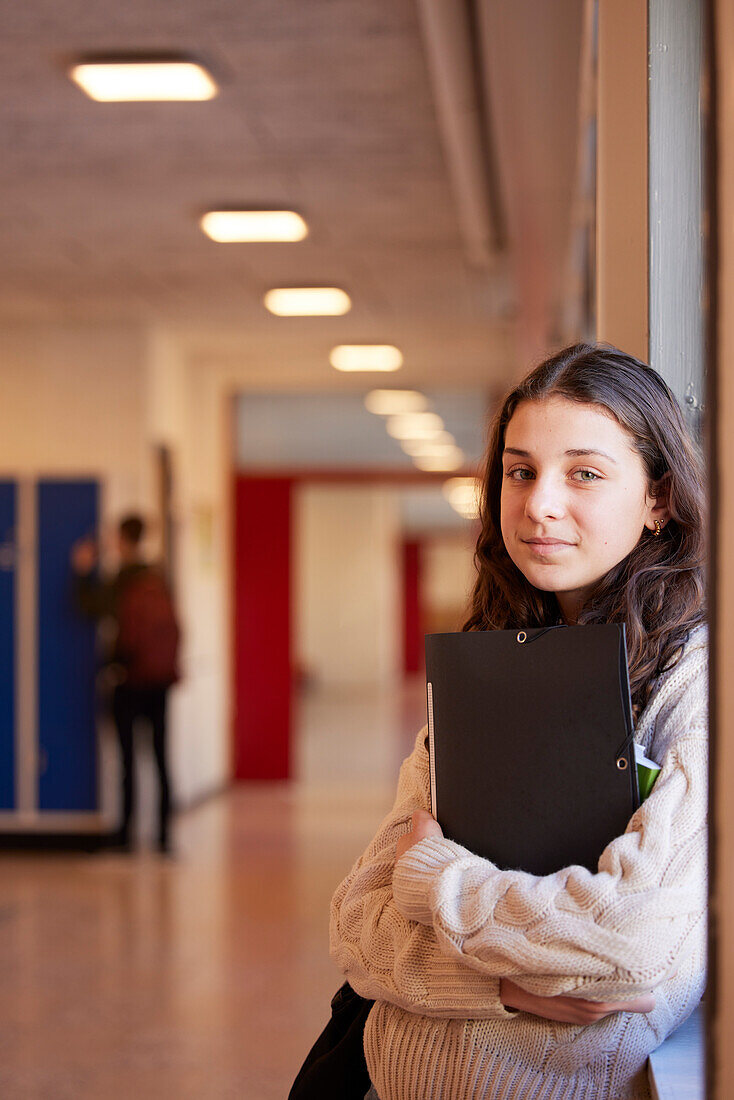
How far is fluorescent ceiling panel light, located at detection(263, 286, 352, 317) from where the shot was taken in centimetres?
630

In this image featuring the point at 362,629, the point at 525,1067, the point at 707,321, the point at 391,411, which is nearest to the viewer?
the point at 707,321

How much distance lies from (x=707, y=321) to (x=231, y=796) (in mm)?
8003

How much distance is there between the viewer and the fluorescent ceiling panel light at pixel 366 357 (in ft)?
25.7

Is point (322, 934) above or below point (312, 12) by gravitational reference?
below

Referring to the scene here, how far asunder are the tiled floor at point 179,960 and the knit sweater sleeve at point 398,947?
2236 mm

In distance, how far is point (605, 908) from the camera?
1017 mm

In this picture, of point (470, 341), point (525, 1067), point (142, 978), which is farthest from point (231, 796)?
point (525, 1067)

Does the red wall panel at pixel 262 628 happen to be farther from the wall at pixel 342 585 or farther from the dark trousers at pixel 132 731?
the wall at pixel 342 585

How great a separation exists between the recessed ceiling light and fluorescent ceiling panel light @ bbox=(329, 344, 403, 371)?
8.43 feet

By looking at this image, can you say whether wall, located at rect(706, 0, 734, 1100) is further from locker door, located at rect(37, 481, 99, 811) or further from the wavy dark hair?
locker door, located at rect(37, 481, 99, 811)

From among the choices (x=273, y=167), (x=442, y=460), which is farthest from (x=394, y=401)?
(x=442, y=460)

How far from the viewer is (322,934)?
471 centimetres

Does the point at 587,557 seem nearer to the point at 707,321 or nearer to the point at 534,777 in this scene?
the point at 534,777

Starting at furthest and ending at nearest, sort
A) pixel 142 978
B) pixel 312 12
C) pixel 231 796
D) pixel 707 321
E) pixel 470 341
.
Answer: pixel 231 796, pixel 470 341, pixel 142 978, pixel 312 12, pixel 707 321
